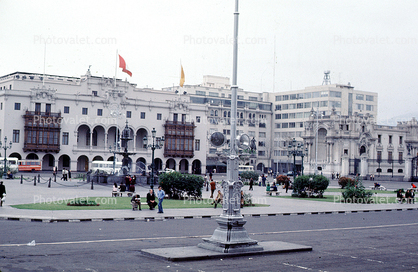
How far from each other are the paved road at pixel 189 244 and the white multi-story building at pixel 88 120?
5606 centimetres

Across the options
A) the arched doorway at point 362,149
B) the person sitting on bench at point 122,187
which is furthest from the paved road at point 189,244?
the arched doorway at point 362,149

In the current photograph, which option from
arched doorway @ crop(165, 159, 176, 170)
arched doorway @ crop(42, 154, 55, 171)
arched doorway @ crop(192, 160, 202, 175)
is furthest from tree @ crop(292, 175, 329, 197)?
arched doorway @ crop(165, 159, 176, 170)

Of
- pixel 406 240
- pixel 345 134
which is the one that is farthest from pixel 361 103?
pixel 406 240

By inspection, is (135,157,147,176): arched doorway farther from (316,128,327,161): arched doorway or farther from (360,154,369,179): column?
(360,154,369,179): column

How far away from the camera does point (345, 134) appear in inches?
3760

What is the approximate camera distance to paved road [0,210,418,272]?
12.0 meters

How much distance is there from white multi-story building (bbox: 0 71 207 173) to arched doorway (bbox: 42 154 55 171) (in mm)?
30

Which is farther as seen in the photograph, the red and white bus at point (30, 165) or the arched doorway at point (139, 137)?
the arched doorway at point (139, 137)

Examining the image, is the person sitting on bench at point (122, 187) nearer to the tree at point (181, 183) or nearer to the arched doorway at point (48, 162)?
the tree at point (181, 183)

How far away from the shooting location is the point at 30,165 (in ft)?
244

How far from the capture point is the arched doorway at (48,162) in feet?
262

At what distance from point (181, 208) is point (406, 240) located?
1343 centimetres

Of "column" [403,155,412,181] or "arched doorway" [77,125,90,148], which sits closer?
"column" [403,155,412,181]

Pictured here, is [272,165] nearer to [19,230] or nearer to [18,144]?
[18,144]
